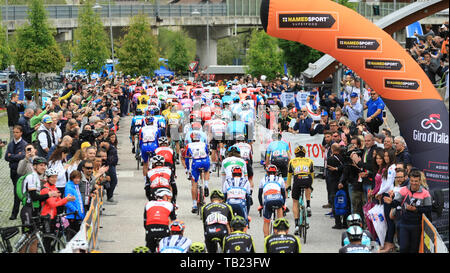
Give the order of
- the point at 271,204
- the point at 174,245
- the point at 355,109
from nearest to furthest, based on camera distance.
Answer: the point at 174,245, the point at 271,204, the point at 355,109

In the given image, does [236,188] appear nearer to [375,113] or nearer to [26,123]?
[26,123]

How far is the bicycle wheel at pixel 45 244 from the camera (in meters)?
13.1

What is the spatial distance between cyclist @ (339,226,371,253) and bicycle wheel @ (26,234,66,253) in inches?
178

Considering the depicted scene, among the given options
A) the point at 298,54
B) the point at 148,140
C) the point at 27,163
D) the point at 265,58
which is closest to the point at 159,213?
the point at 27,163

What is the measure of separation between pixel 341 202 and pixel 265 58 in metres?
38.4

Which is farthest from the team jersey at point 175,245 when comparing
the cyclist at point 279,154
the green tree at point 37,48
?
the green tree at point 37,48

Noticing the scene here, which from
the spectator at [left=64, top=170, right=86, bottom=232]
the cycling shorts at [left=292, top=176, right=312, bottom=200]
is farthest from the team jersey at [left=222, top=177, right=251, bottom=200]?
the spectator at [left=64, top=170, right=86, bottom=232]

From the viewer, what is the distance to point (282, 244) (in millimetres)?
11555

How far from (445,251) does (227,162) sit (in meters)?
6.21

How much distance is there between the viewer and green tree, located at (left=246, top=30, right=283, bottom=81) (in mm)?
55281

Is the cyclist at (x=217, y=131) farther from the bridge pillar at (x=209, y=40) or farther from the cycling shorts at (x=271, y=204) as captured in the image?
the bridge pillar at (x=209, y=40)

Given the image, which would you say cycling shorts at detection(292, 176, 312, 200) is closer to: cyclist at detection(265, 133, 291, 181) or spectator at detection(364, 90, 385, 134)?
cyclist at detection(265, 133, 291, 181)

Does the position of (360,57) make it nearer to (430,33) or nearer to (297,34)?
(297,34)
